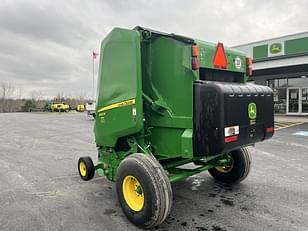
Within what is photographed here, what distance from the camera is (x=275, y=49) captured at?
16656mm

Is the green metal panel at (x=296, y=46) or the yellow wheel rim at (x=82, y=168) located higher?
the green metal panel at (x=296, y=46)

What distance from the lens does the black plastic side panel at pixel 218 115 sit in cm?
290

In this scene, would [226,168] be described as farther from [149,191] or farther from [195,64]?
[195,64]

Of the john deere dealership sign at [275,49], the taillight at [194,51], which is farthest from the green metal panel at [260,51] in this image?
the taillight at [194,51]

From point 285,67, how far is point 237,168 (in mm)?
14639

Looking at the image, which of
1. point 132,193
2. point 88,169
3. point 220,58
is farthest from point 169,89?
point 88,169

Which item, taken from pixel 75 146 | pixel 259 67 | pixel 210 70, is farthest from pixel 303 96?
pixel 210 70

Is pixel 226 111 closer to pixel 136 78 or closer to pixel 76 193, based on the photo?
pixel 136 78

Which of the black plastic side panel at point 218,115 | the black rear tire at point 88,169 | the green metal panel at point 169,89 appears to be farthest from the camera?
the black rear tire at point 88,169

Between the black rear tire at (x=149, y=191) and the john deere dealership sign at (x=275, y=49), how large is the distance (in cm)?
1579

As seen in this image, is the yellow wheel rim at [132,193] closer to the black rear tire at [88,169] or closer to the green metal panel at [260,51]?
the black rear tire at [88,169]

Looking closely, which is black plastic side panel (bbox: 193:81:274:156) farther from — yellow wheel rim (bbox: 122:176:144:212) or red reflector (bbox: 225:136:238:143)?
yellow wheel rim (bbox: 122:176:144:212)

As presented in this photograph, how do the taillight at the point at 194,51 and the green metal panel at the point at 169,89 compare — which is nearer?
the taillight at the point at 194,51

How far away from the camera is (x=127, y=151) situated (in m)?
3.97
